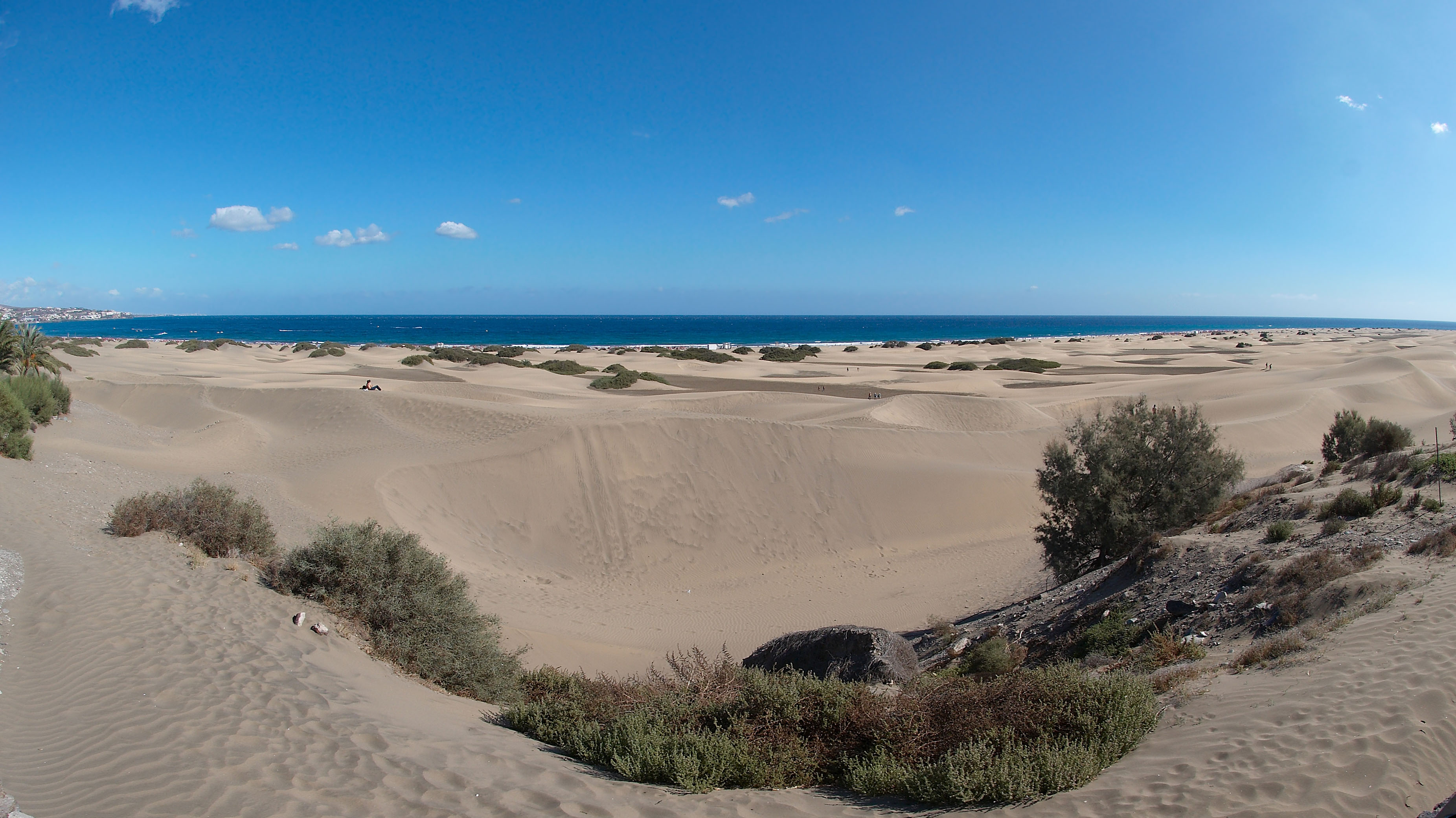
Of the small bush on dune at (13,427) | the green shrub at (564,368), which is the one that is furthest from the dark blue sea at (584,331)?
the small bush on dune at (13,427)

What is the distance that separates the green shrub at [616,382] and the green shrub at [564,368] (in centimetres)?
504

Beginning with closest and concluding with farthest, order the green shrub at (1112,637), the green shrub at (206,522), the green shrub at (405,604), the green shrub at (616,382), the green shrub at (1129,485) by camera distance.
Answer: the green shrub at (405,604)
the green shrub at (1112,637)
the green shrub at (206,522)
the green shrub at (1129,485)
the green shrub at (616,382)

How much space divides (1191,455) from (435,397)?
20.9m

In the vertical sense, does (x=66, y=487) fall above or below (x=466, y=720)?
above

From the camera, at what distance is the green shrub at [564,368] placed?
41.5 metres

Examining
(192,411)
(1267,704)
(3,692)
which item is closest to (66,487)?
(3,692)

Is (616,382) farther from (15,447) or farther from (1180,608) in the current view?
(1180,608)

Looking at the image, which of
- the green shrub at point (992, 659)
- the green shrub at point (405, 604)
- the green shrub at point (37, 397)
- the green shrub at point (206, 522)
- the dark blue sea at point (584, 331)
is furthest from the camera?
the dark blue sea at point (584, 331)

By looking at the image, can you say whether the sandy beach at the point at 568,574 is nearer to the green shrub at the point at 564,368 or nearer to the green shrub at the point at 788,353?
the green shrub at the point at 564,368

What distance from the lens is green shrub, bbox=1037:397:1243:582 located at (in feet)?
40.2

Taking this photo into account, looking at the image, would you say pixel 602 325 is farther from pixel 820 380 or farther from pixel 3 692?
pixel 3 692

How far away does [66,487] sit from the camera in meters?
11.3

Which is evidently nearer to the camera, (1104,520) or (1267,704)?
(1267,704)

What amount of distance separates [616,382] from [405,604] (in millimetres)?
27617
